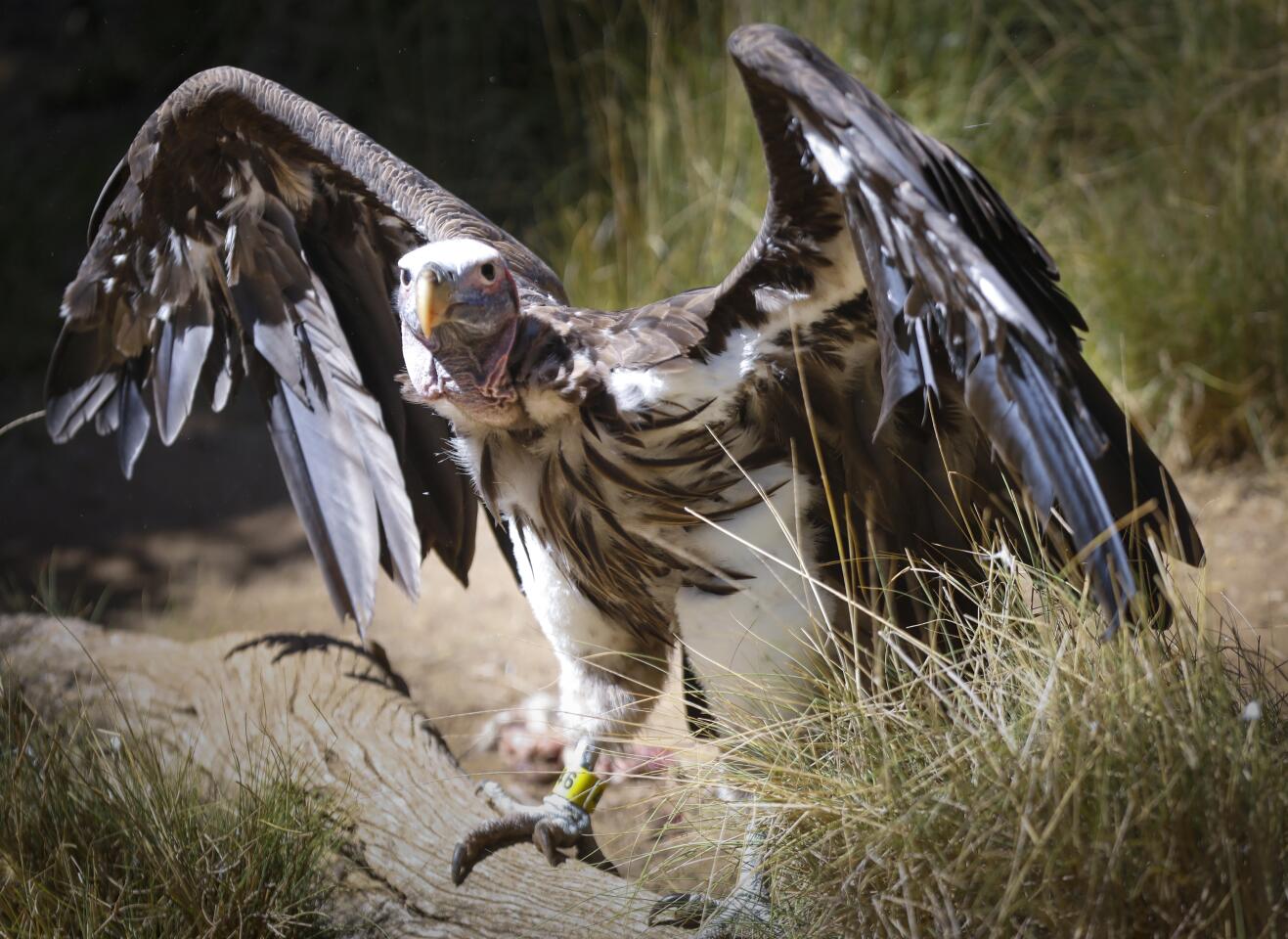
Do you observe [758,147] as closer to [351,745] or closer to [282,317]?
[282,317]

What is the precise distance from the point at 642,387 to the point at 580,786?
35.1 inches

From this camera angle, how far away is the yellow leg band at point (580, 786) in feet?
8.20

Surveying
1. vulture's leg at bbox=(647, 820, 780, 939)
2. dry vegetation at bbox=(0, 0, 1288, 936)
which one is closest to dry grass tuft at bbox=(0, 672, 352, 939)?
dry vegetation at bbox=(0, 0, 1288, 936)

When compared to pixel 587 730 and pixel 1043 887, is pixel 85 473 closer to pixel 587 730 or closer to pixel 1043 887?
pixel 587 730

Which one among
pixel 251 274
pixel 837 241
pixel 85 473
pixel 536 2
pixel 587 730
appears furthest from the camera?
pixel 536 2

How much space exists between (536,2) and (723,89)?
217 centimetres

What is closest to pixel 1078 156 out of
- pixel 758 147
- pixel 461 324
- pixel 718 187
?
pixel 758 147

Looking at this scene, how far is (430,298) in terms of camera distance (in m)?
1.97

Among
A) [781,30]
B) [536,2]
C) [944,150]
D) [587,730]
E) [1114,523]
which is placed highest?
[536,2]

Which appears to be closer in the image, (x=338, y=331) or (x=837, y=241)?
(x=837, y=241)

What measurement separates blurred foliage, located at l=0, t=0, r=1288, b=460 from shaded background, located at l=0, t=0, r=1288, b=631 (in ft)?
0.04

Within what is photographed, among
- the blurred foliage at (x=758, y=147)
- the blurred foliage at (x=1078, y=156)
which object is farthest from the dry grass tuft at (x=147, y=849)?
the blurred foliage at (x=1078, y=156)

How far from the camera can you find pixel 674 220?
14.9 ft

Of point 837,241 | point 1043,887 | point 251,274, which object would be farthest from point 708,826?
point 251,274
